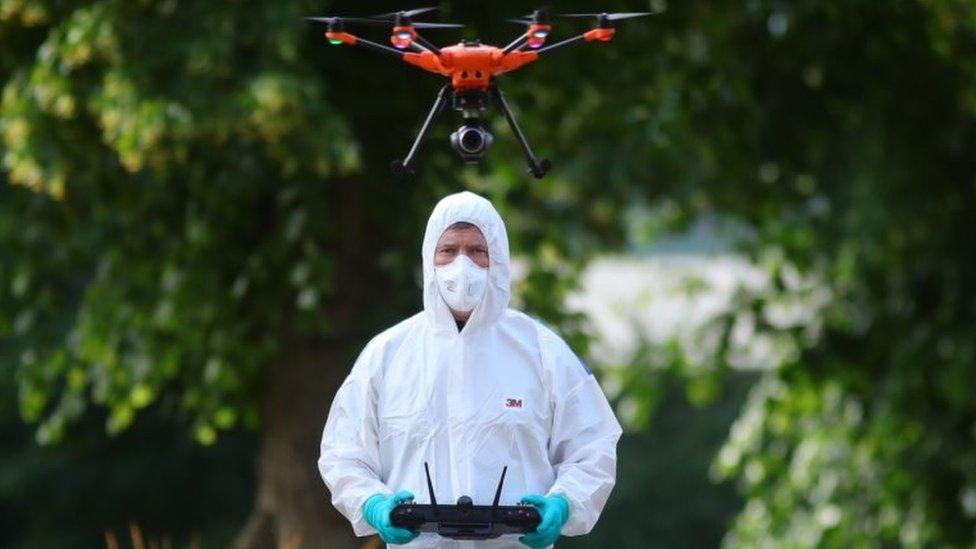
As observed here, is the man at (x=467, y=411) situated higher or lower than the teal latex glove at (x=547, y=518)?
higher

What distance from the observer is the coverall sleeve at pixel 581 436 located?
5410 mm

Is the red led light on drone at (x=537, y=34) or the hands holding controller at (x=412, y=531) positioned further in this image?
the red led light on drone at (x=537, y=34)

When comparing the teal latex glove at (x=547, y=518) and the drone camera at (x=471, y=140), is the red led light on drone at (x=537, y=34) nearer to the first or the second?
the drone camera at (x=471, y=140)

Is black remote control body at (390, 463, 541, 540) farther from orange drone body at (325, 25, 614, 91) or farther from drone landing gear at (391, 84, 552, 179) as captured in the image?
orange drone body at (325, 25, 614, 91)

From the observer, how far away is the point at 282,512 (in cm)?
1070

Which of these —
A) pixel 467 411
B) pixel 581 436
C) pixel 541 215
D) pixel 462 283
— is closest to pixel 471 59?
pixel 462 283

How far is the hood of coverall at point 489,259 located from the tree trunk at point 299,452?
16.7 feet

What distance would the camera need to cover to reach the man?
538 cm

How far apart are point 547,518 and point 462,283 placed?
0.63 m

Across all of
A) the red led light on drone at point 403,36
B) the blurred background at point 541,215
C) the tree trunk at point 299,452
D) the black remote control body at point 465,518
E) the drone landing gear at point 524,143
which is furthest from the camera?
the tree trunk at point 299,452

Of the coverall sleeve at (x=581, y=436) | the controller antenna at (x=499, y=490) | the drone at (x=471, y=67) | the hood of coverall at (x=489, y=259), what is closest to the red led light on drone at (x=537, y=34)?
the drone at (x=471, y=67)

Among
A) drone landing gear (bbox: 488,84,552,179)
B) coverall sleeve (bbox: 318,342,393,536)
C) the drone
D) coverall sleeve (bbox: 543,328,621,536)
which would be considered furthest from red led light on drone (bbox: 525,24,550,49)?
coverall sleeve (bbox: 318,342,393,536)

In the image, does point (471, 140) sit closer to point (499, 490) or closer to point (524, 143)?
point (524, 143)

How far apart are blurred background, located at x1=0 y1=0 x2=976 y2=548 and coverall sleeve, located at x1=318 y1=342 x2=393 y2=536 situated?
135 inches
